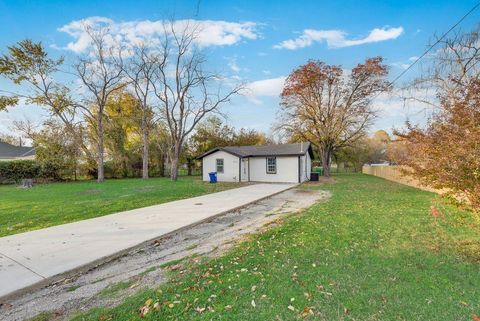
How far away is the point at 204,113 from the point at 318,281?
67.9 ft

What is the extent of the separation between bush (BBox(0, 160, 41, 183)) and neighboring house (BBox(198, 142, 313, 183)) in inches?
566

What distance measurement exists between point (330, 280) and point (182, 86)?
861 inches

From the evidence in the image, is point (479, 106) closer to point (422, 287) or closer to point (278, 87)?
point (422, 287)

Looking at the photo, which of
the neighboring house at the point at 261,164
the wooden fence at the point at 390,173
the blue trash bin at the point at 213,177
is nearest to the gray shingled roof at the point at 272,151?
the neighboring house at the point at 261,164

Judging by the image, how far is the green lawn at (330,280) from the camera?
251 centimetres

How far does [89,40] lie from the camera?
2019cm

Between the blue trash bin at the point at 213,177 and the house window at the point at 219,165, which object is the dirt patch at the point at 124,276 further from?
the house window at the point at 219,165

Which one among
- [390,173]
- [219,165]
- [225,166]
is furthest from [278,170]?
[390,173]

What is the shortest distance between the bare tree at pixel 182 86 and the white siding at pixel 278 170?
671cm

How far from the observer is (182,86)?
22.3m

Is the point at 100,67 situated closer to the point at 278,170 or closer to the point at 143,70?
the point at 143,70

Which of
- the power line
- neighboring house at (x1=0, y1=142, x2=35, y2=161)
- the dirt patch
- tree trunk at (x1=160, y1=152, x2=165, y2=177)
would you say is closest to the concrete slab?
the dirt patch

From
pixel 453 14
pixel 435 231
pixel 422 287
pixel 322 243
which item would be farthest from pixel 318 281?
pixel 453 14

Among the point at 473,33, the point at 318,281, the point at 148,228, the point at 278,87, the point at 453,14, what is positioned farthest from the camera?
the point at 278,87
